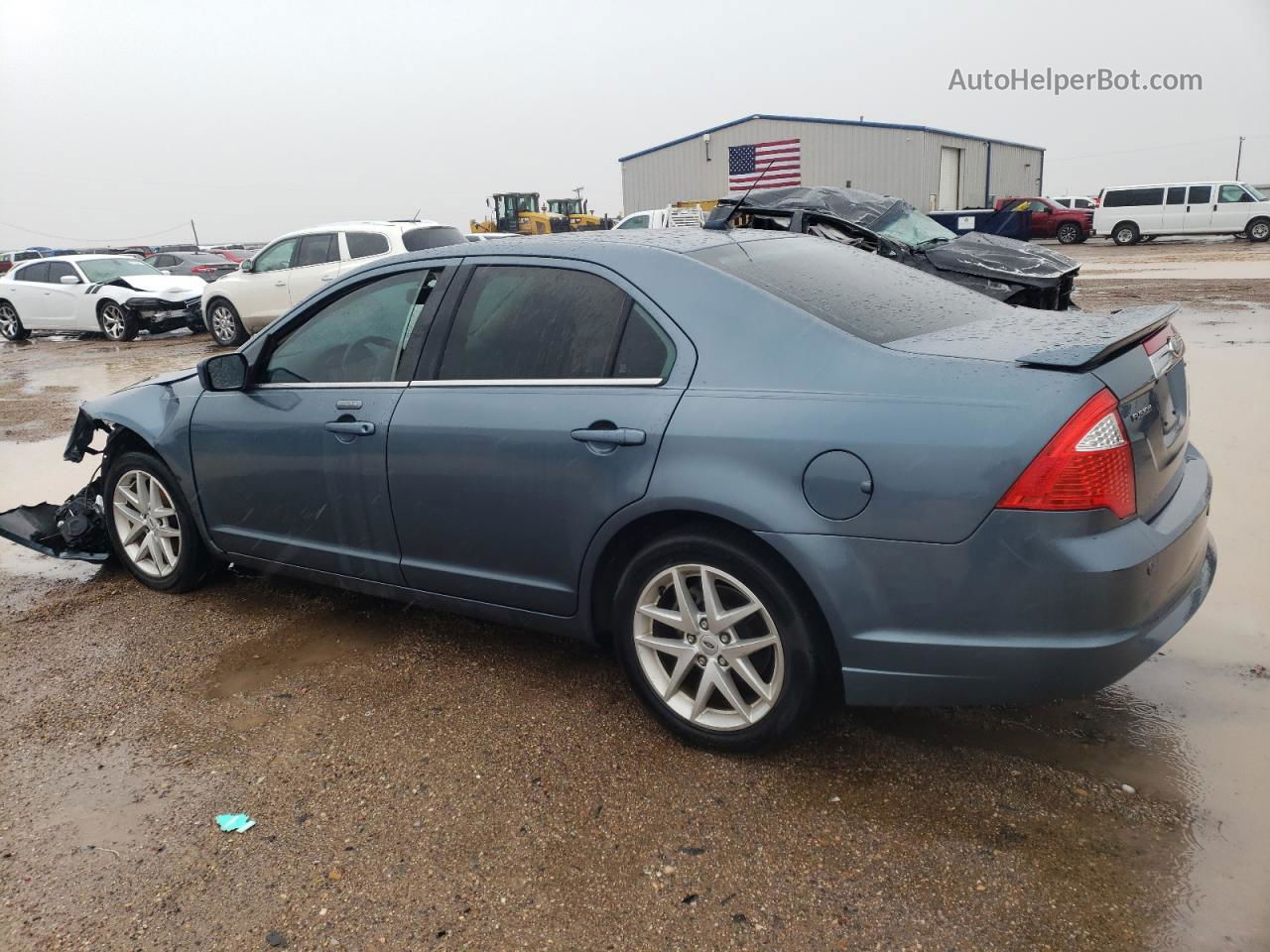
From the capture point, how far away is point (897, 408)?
2432 mm

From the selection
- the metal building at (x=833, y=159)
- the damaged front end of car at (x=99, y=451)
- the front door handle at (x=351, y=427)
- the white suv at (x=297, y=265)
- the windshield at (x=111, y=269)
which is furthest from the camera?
the metal building at (x=833, y=159)

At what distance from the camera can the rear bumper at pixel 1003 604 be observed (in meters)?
2.30

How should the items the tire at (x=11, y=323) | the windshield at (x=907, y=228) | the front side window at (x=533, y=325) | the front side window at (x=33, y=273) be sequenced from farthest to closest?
the tire at (x=11, y=323) < the front side window at (x=33, y=273) < the windshield at (x=907, y=228) < the front side window at (x=533, y=325)

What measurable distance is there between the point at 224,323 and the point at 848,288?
44.5 ft

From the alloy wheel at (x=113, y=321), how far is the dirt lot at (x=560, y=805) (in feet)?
46.6

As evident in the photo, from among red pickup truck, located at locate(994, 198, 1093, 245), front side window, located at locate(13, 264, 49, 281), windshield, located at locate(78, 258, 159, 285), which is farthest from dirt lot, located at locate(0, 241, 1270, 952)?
red pickup truck, located at locate(994, 198, 1093, 245)

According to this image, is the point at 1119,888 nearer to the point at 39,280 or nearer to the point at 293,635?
the point at 293,635

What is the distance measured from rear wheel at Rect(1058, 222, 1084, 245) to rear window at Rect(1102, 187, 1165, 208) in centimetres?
183

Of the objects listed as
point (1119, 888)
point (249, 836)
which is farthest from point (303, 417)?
point (1119, 888)

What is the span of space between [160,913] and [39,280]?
18.8 metres

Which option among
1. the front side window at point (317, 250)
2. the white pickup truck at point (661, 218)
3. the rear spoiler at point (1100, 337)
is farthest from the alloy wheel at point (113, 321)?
the rear spoiler at point (1100, 337)

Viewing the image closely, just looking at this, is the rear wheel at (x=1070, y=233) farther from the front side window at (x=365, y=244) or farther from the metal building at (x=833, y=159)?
the front side window at (x=365, y=244)

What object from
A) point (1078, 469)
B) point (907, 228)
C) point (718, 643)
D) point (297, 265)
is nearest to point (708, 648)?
point (718, 643)

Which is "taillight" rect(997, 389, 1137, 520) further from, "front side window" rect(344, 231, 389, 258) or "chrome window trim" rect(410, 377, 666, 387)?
"front side window" rect(344, 231, 389, 258)
